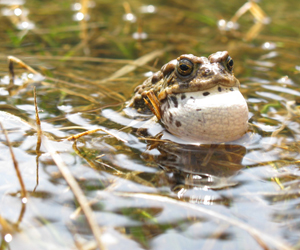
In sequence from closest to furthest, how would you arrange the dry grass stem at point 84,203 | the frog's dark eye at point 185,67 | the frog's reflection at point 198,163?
the dry grass stem at point 84,203 → the frog's reflection at point 198,163 → the frog's dark eye at point 185,67

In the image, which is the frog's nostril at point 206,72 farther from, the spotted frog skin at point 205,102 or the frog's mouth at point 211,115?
the frog's mouth at point 211,115

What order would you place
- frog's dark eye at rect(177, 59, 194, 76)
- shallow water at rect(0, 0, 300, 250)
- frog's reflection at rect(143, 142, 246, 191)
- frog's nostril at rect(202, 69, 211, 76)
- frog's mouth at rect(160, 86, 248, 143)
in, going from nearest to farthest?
1. shallow water at rect(0, 0, 300, 250)
2. frog's reflection at rect(143, 142, 246, 191)
3. frog's mouth at rect(160, 86, 248, 143)
4. frog's nostril at rect(202, 69, 211, 76)
5. frog's dark eye at rect(177, 59, 194, 76)

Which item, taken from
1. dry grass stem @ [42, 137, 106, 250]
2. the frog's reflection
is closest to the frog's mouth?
the frog's reflection

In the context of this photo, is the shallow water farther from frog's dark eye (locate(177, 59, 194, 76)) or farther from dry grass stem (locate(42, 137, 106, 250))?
frog's dark eye (locate(177, 59, 194, 76))

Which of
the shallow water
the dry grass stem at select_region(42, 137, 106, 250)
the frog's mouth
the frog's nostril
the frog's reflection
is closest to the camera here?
the dry grass stem at select_region(42, 137, 106, 250)

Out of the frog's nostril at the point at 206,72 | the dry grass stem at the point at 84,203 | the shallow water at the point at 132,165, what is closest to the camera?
the dry grass stem at the point at 84,203

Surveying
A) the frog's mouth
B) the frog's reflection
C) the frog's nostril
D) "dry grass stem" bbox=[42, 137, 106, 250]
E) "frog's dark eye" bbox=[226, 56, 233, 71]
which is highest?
"frog's dark eye" bbox=[226, 56, 233, 71]

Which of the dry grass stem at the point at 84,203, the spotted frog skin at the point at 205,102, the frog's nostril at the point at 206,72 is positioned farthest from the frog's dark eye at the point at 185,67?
the dry grass stem at the point at 84,203

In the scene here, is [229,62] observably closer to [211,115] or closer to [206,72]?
[206,72]

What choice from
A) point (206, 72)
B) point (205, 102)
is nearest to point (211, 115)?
point (205, 102)
